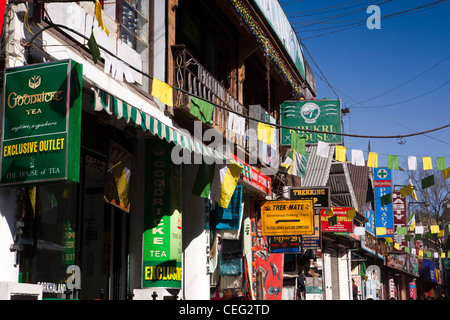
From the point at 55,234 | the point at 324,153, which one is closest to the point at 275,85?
the point at 324,153

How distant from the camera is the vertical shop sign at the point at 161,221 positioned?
11.8 metres

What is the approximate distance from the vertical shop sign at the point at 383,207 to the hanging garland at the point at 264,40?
56.9 ft

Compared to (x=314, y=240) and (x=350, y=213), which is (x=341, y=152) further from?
(x=350, y=213)

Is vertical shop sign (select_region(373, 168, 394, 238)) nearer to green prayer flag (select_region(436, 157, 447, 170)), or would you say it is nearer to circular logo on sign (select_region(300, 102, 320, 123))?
circular logo on sign (select_region(300, 102, 320, 123))

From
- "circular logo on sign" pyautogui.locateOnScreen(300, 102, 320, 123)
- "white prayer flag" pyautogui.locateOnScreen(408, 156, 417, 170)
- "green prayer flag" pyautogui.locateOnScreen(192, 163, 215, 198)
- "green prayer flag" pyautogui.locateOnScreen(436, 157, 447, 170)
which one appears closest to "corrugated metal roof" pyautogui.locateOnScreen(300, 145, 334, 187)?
"circular logo on sign" pyautogui.locateOnScreen(300, 102, 320, 123)

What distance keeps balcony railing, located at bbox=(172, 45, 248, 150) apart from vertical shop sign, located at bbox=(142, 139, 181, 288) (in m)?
1.23

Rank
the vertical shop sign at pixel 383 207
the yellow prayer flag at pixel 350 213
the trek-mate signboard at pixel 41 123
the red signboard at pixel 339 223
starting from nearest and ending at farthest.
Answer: the trek-mate signboard at pixel 41 123, the yellow prayer flag at pixel 350 213, the red signboard at pixel 339 223, the vertical shop sign at pixel 383 207

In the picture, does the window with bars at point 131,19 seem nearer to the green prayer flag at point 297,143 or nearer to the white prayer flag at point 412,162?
the green prayer flag at point 297,143

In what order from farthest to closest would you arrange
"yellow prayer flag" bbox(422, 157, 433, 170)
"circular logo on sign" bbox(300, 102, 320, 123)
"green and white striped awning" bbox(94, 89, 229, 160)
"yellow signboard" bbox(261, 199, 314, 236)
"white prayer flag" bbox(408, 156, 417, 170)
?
"circular logo on sign" bbox(300, 102, 320, 123) < "yellow signboard" bbox(261, 199, 314, 236) < "yellow prayer flag" bbox(422, 157, 433, 170) < "white prayer flag" bbox(408, 156, 417, 170) < "green and white striped awning" bbox(94, 89, 229, 160)

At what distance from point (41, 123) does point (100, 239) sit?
171 inches

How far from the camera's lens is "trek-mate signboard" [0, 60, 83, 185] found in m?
7.49

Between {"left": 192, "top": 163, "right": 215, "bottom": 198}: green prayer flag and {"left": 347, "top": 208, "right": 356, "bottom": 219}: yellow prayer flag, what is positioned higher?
{"left": 347, "top": 208, "right": 356, "bottom": 219}: yellow prayer flag

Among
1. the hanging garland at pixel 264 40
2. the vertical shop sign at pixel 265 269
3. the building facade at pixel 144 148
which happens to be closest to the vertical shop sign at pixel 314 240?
the building facade at pixel 144 148

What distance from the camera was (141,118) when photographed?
9.78m
